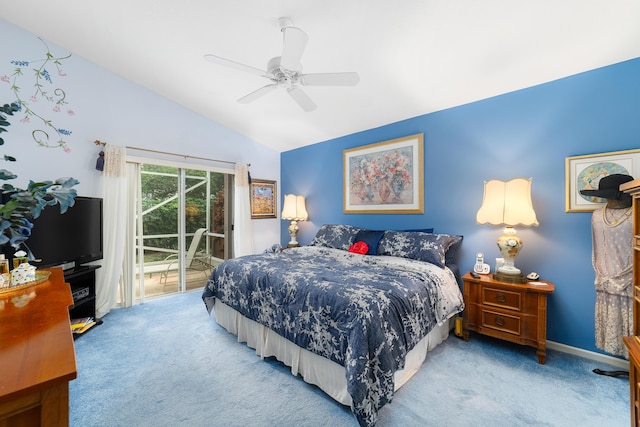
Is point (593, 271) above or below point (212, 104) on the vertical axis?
below

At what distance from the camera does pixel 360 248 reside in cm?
314

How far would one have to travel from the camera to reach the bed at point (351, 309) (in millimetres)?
1552

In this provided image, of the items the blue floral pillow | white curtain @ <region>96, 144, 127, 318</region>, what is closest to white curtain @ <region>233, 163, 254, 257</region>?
white curtain @ <region>96, 144, 127, 318</region>

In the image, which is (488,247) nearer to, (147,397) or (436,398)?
(436,398)

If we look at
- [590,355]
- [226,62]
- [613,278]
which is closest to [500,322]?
[590,355]

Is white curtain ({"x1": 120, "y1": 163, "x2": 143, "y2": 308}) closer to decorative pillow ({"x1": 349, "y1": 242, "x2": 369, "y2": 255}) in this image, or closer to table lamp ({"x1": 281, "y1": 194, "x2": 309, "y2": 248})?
table lamp ({"x1": 281, "y1": 194, "x2": 309, "y2": 248})

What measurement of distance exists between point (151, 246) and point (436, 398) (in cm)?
388

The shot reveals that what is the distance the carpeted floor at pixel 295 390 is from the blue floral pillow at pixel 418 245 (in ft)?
2.66

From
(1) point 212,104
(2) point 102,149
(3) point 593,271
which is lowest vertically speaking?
(3) point 593,271

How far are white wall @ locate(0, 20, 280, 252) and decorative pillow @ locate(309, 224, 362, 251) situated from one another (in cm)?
211

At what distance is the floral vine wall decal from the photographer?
2.74m

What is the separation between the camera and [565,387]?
6.13 feet

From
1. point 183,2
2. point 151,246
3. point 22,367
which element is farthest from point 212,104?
point 22,367

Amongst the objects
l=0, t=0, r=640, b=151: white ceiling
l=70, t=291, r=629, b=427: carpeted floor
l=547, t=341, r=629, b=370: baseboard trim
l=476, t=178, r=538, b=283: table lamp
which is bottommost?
l=70, t=291, r=629, b=427: carpeted floor
